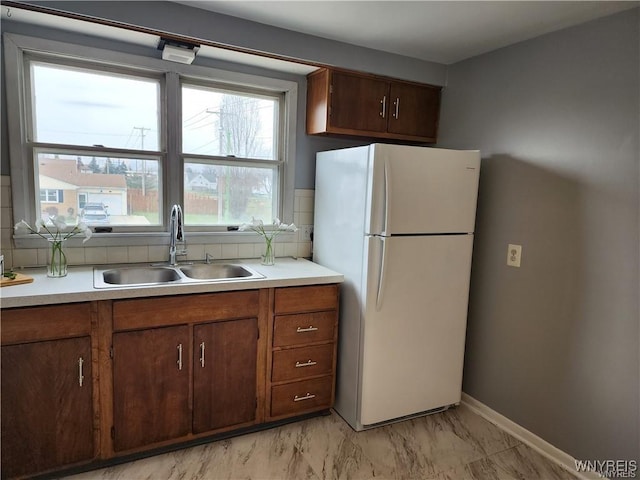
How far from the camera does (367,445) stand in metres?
2.32

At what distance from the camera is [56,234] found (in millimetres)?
2297

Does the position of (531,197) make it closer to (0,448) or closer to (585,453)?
(585,453)

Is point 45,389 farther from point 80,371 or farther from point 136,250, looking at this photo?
point 136,250

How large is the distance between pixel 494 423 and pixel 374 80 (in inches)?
91.6

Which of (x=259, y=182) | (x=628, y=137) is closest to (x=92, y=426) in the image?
(x=259, y=182)

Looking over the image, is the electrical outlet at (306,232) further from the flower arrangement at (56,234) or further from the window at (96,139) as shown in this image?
the flower arrangement at (56,234)

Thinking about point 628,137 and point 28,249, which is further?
point 28,249

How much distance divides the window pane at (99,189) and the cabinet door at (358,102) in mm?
1196

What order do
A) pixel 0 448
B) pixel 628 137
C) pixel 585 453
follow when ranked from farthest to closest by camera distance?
pixel 585 453
pixel 628 137
pixel 0 448

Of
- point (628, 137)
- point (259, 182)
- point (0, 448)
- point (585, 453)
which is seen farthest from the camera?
point (259, 182)

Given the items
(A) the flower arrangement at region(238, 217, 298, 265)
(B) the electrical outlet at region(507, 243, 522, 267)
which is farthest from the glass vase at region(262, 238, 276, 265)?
(B) the electrical outlet at region(507, 243, 522, 267)

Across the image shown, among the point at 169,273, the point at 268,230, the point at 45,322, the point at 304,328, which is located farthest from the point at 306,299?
the point at 45,322

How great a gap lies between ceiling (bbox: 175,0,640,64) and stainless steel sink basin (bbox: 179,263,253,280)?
1437 mm

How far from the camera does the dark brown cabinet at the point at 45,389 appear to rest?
1779mm
